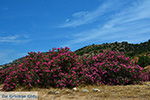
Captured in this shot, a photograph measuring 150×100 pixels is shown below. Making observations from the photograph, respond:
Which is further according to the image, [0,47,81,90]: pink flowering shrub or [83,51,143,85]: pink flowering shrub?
[83,51,143,85]: pink flowering shrub

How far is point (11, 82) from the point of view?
896cm

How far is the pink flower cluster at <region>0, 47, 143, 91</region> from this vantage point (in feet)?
29.2

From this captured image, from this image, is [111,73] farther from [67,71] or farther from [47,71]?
[47,71]

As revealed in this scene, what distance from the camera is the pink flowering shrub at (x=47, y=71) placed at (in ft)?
29.0

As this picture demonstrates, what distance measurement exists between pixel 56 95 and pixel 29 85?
2.02 meters

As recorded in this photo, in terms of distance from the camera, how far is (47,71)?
8.91 meters

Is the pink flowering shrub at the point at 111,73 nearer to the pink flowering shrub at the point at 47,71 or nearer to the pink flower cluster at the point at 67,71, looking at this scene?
the pink flower cluster at the point at 67,71

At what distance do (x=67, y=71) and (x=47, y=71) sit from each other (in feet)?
3.58

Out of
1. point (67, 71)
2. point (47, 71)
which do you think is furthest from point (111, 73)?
point (47, 71)

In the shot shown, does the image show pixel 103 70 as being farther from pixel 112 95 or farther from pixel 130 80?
pixel 112 95

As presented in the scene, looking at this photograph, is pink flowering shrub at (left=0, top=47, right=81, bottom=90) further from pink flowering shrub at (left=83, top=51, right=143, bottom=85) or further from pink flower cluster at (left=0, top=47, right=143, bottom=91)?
pink flowering shrub at (left=83, top=51, right=143, bottom=85)

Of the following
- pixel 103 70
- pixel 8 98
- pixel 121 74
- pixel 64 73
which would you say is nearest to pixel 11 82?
pixel 8 98

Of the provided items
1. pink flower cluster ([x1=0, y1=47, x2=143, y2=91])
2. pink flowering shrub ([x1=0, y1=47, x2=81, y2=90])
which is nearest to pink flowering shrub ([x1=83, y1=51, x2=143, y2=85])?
pink flower cluster ([x1=0, y1=47, x2=143, y2=91])

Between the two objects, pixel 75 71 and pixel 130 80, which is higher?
pixel 75 71
